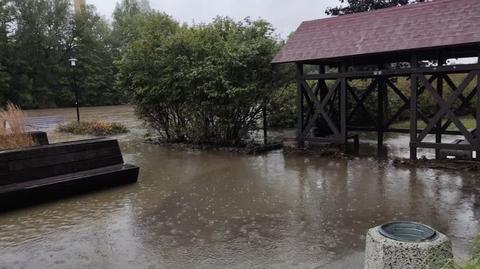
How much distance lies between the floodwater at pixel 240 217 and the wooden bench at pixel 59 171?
22cm

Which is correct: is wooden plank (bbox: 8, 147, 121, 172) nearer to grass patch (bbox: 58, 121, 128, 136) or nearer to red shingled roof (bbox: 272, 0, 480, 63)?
red shingled roof (bbox: 272, 0, 480, 63)

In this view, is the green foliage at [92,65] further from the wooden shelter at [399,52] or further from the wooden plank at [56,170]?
the wooden plank at [56,170]

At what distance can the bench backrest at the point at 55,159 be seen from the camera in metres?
6.61

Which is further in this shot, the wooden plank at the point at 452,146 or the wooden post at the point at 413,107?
the wooden post at the point at 413,107

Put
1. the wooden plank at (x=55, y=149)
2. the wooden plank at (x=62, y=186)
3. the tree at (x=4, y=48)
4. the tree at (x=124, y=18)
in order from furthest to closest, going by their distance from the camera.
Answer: the tree at (x=124, y=18) < the tree at (x=4, y=48) < the wooden plank at (x=55, y=149) < the wooden plank at (x=62, y=186)

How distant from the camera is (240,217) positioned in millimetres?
5840

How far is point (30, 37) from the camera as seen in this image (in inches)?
1697

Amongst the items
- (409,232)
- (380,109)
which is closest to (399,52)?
(380,109)

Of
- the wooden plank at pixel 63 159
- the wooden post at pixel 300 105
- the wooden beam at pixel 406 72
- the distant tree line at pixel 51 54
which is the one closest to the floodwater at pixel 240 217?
the wooden plank at pixel 63 159

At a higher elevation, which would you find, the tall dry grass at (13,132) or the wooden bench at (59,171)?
the tall dry grass at (13,132)

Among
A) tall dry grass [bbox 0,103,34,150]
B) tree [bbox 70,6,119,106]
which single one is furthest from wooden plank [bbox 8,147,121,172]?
tree [bbox 70,6,119,106]

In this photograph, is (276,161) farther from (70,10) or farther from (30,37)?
(70,10)

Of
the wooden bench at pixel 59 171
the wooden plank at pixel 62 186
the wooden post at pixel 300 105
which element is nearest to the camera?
the wooden plank at pixel 62 186

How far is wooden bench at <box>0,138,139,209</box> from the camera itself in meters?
6.53
